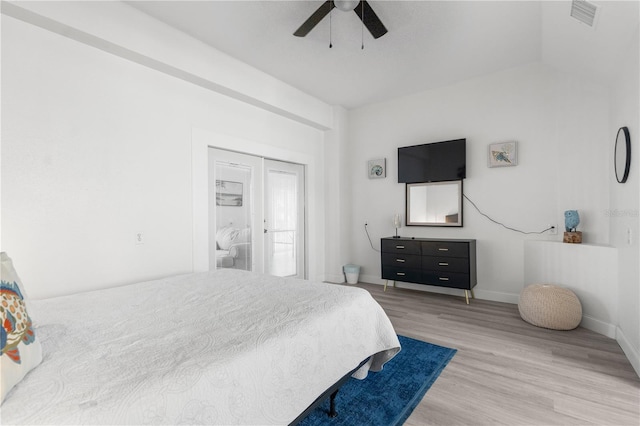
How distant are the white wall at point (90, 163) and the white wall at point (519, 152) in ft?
9.31

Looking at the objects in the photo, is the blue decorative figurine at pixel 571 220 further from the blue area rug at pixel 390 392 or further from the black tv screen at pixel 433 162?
the blue area rug at pixel 390 392

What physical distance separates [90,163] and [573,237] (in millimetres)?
4555

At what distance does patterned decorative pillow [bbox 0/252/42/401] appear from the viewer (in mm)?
865

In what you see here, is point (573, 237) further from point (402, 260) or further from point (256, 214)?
point (256, 214)

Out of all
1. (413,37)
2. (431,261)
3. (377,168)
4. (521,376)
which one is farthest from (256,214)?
(521,376)

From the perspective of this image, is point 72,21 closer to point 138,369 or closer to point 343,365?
point 138,369

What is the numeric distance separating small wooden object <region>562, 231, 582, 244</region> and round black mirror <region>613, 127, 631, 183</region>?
687 millimetres

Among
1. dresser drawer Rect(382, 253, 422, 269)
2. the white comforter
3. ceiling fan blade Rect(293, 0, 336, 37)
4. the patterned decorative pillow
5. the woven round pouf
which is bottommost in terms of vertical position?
the woven round pouf

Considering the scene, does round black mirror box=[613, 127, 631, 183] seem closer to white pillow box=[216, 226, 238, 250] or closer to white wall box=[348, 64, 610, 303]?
white wall box=[348, 64, 610, 303]

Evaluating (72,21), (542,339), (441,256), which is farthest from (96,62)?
(542,339)

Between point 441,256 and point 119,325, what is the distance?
3.45m

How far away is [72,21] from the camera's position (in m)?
2.31

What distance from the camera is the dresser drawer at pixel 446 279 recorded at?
148 inches

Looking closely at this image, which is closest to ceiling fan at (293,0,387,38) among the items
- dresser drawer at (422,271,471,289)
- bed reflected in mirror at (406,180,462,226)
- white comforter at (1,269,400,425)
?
white comforter at (1,269,400,425)
